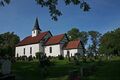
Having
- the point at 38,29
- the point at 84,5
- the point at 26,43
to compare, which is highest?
the point at 38,29

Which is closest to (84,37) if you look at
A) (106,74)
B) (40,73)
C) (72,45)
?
(72,45)

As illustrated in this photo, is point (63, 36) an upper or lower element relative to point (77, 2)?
upper

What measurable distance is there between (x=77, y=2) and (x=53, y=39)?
2385 inches

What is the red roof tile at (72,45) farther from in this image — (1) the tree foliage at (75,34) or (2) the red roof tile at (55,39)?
(1) the tree foliage at (75,34)

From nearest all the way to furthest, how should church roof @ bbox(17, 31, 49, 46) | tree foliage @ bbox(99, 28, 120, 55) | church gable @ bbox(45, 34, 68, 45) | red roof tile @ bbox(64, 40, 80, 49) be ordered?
1. red roof tile @ bbox(64, 40, 80, 49)
2. church gable @ bbox(45, 34, 68, 45)
3. church roof @ bbox(17, 31, 49, 46)
4. tree foliage @ bbox(99, 28, 120, 55)

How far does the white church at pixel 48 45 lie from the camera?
68.7 metres

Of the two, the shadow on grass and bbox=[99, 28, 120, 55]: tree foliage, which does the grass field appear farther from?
bbox=[99, 28, 120, 55]: tree foliage

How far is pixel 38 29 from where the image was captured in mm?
82750

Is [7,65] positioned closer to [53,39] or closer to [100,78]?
[100,78]

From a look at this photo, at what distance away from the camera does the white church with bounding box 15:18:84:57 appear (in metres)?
68.7

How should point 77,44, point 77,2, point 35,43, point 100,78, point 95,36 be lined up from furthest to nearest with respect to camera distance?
point 95,36, point 35,43, point 77,44, point 100,78, point 77,2

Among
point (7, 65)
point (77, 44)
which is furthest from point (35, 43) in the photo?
point (7, 65)

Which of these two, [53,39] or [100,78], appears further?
[53,39]

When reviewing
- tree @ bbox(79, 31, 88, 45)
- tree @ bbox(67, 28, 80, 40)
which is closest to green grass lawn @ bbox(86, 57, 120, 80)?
tree @ bbox(67, 28, 80, 40)
